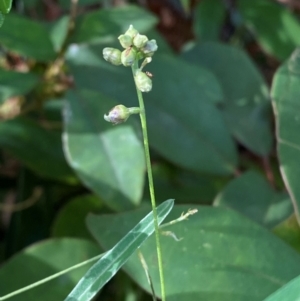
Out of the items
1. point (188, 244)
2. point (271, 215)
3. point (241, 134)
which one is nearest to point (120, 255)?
point (188, 244)

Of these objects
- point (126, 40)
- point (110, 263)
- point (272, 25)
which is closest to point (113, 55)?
point (126, 40)

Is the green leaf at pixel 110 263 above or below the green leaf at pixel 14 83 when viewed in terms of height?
above

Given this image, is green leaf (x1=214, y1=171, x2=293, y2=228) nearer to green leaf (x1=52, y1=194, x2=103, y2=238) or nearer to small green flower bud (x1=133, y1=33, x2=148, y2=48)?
green leaf (x1=52, y1=194, x2=103, y2=238)

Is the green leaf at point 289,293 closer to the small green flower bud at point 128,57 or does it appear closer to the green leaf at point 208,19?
the small green flower bud at point 128,57

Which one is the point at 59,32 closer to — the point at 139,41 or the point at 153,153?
the point at 153,153

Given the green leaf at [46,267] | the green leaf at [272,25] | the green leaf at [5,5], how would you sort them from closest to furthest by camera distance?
the green leaf at [5,5]
the green leaf at [46,267]
the green leaf at [272,25]

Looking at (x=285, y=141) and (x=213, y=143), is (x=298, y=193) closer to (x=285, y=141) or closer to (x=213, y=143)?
(x=285, y=141)

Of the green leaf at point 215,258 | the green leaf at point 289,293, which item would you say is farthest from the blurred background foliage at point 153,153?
the green leaf at point 289,293
